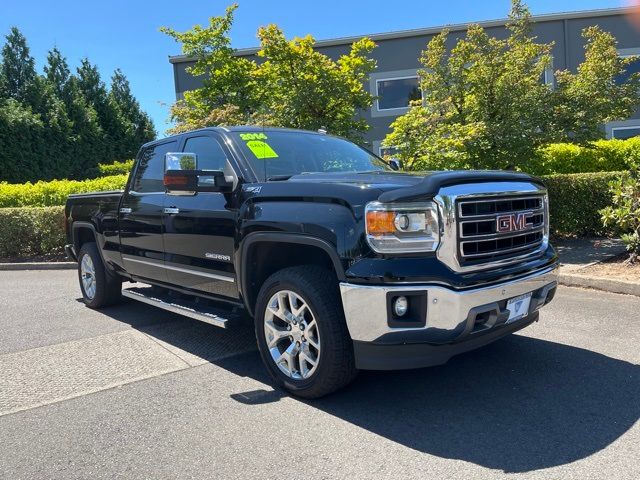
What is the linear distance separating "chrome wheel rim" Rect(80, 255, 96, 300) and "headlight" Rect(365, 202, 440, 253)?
15.1 ft

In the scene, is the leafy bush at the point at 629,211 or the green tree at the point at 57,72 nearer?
the leafy bush at the point at 629,211

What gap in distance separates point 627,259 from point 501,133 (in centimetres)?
273

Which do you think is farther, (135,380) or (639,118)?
(639,118)

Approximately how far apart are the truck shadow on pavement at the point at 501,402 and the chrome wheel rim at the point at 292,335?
0.88ft

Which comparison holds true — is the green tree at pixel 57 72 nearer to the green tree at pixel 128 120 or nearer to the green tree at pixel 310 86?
the green tree at pixel 128 120

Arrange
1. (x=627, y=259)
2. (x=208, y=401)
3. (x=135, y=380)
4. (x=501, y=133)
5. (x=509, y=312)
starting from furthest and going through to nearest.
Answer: (x=501, y=133) → (x=627, y=259) → (x=135, y=380) → (x=208, y=401) → (x=509, y=312)

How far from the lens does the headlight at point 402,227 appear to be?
3.16 meters

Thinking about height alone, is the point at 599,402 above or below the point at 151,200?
below

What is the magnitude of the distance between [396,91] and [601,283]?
1594cm

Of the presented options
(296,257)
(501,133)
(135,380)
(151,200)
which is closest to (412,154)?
(501,133)

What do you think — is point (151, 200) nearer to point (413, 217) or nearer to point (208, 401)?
point (208, 401)

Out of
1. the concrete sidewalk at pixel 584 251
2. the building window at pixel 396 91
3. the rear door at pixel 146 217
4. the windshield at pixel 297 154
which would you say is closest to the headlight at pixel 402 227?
the windshield at pixel 297 154

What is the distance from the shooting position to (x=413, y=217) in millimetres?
3191

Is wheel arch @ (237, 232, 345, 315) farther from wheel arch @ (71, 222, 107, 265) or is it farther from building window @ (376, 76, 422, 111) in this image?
building window @ (376, 76, 422, 111)
